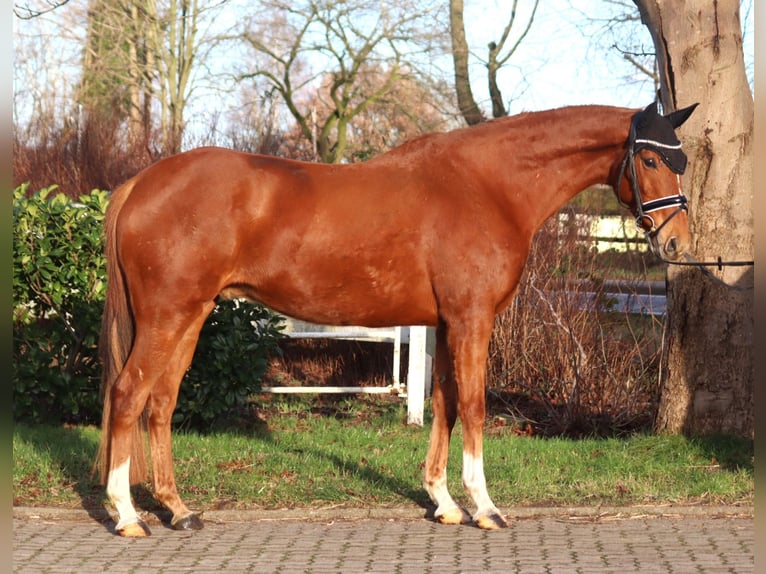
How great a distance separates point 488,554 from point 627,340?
4.59 metres

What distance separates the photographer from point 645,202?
17.5 ft

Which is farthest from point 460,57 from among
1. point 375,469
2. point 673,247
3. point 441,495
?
point 441,495

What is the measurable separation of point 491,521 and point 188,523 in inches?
66.9

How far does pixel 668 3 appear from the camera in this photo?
6883 mm

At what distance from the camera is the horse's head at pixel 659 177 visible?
5238 mm

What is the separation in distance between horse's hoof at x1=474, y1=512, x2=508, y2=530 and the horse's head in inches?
69.5

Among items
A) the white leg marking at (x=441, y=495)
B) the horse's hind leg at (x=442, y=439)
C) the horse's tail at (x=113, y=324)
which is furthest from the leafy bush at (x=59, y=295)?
the white leg marking at (x=441, y=495)

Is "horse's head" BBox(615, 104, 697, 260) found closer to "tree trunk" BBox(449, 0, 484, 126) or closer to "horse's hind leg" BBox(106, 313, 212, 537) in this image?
"horse's hind leg" BBox(106, 313, 212, 537)

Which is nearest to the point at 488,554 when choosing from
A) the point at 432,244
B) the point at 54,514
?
the point at 432,244

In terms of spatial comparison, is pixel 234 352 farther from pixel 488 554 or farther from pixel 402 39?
pixel 402 39

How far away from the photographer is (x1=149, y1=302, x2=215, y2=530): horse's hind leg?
5312mm

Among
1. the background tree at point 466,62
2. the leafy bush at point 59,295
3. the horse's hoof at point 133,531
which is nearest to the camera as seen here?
the horse's hoof at point 133,531

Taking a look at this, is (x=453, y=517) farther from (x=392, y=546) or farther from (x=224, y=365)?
(x=224, y=365)

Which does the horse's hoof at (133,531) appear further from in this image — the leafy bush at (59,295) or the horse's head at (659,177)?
the horse's head at (659,177)
